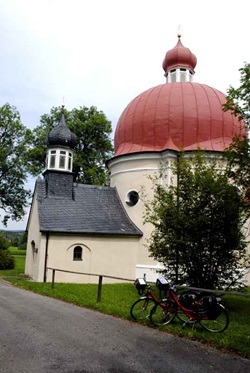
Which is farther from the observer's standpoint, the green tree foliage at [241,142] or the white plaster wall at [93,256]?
the white plaster wall at [93,256]

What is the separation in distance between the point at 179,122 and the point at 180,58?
318 inches

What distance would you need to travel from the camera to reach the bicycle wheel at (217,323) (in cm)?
646

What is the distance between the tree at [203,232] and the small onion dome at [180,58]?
1557 centimetres

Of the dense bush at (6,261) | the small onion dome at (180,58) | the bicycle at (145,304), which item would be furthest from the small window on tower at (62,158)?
the bicycle at (145,304)

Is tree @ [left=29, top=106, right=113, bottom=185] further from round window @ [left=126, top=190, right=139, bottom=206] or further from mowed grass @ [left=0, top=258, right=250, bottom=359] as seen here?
mowed grass @ [left=0, top=258, right=250, bottom=359]

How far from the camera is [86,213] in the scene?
17.8 meters

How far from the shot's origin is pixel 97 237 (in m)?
16.7

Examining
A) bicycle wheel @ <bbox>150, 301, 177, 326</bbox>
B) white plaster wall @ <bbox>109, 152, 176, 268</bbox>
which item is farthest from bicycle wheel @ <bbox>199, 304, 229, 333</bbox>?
white plaster wall @ <bbox>109, 152, 176, 268</bbox>

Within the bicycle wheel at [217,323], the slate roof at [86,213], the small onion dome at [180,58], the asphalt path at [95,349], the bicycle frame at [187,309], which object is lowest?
the asphalt path at [95,349]

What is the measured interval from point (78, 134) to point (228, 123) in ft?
42.4

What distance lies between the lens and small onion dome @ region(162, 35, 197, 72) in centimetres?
2361

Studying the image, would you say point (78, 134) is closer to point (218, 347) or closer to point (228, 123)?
point (228, 123)

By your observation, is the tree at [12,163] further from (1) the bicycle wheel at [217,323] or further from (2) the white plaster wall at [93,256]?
A: (1) the bicycle wheel at [217,323]

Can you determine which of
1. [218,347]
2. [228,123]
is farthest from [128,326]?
[228,123]
